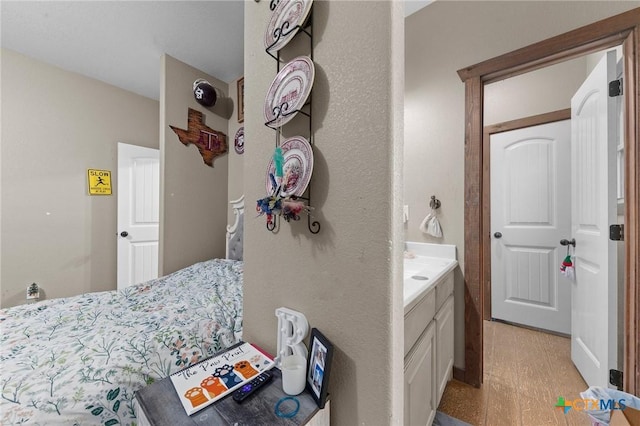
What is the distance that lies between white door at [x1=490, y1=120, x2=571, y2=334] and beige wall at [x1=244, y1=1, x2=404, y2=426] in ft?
8.79

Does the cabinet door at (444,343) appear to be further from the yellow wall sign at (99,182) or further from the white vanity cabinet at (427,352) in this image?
the yellow wall sign at (99,182)

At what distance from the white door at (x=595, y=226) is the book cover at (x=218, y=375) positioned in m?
A: 1.89

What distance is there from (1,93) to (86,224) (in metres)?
1.39

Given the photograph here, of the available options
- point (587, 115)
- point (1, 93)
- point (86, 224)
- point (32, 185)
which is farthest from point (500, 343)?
point (1, 93)

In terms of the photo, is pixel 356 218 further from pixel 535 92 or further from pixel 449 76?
pixel 535 92

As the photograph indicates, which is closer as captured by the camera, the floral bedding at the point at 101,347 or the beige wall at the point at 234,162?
the floral bedding at the point at 101,347

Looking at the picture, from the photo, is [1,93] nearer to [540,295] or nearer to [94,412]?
[94,412]

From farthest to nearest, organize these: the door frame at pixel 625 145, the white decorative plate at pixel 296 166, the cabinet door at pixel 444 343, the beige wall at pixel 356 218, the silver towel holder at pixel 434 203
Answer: the silver towel holder at pixel 434 203 < the cabinet door at pixel 444 343 < the door frame at pixel 625 145 < the white decorative plate at pixel 296 166 < the beige wall at pixel 356 218

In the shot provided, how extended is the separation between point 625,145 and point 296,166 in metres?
1.80

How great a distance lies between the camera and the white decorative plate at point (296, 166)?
29.7 inches

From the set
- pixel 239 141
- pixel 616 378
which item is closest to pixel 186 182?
pixel 239 141

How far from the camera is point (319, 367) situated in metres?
0.68

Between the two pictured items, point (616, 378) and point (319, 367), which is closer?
point (319, 367)

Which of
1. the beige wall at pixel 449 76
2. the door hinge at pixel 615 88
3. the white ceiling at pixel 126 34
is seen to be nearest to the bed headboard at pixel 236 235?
the white ceiling at pixel 126 34
